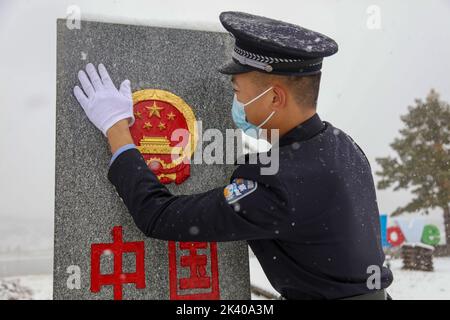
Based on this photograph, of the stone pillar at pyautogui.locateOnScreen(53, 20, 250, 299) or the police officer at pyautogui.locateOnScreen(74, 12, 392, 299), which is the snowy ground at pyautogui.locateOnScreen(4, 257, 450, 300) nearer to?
the stone pillar at pyautogui.locateOnScreen(53, 20, 250, 299)

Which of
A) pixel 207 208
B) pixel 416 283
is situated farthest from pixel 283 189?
pixel 416 283

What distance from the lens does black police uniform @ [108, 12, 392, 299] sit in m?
1.72

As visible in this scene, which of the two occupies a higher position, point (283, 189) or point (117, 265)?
point (283, 189)

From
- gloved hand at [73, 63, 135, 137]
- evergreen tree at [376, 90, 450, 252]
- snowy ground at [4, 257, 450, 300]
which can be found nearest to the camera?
gloved hand at [73, 63, 135, 137]

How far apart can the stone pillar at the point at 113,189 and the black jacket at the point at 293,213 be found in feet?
0.72

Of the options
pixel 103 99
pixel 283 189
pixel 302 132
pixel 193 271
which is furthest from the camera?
pixel 193 271

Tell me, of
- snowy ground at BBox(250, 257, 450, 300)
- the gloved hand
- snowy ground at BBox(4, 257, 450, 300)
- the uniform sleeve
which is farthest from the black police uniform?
snowy ground at BBox(250, 257, 450, 300)

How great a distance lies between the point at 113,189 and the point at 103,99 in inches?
16.5

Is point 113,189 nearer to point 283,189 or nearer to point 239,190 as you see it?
point 239,190

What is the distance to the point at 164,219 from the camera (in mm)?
1797

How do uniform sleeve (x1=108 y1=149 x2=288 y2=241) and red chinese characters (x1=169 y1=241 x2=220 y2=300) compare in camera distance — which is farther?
red chinese characters (x1=169 y1=241 x2=220 y2=300)

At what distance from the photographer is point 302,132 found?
193cm

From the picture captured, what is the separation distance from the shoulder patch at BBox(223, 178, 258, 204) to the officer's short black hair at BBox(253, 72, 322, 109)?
452 millimetres
